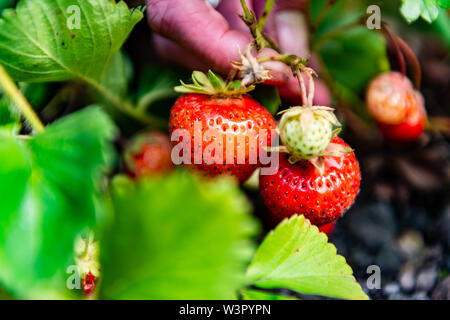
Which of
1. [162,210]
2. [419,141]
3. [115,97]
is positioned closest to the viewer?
[162,210]

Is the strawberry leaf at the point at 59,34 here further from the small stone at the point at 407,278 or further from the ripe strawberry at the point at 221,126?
the small stone at the point at 407,278

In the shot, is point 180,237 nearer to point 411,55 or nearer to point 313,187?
point 313,187

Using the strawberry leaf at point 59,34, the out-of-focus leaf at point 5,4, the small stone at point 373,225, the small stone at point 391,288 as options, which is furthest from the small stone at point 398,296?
the out-of-focus leaf at point 5,4

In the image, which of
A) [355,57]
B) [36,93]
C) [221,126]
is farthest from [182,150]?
[355,57]

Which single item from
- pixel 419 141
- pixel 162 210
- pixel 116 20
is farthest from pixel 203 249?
pixel 419 141

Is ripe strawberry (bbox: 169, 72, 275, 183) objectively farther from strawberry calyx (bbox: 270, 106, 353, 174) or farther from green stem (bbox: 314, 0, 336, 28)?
green stem (bbox: 314, 0, 336, 28)

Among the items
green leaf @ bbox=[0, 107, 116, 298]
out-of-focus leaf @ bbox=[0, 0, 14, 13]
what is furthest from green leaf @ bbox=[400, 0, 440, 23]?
out-of-focus leaf @ bbox=[0, 0, 14, 13]
